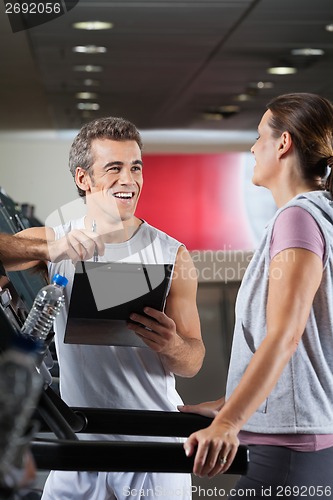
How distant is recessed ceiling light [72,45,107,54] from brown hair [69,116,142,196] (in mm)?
1116

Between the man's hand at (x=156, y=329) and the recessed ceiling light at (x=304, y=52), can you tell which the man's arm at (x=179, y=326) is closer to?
the man's hand at (x=156, y=329)

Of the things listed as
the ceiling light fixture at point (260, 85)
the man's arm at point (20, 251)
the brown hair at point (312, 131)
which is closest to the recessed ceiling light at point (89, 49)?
the ceiling light fixture at point (260, 85)

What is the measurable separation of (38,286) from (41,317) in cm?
25

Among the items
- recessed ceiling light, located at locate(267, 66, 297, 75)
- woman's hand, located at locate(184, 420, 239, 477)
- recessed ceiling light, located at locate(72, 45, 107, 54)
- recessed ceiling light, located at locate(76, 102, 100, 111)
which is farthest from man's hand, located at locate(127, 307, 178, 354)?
recessed ceiling light, located at locate(267, 66, 297, 75)

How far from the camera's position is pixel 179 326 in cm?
206

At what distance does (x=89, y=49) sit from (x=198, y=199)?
98 cm

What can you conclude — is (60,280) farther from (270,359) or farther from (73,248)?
(270,359)

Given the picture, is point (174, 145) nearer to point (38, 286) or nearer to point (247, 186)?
point (247, 186)

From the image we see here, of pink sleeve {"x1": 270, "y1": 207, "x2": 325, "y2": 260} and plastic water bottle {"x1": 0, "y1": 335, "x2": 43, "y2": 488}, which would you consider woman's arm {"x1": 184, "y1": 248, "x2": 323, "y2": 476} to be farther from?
plastic water bottle {"x1": 0, "y1": 335, "x2": 43, "y2": 488}

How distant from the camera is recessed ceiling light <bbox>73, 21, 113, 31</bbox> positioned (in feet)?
10.2

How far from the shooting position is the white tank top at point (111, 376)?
2014 mm

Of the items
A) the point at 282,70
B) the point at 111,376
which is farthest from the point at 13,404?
the point at 282,70

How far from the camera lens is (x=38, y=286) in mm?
2025

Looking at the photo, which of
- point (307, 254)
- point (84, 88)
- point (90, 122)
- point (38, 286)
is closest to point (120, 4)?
point (84, 88)
